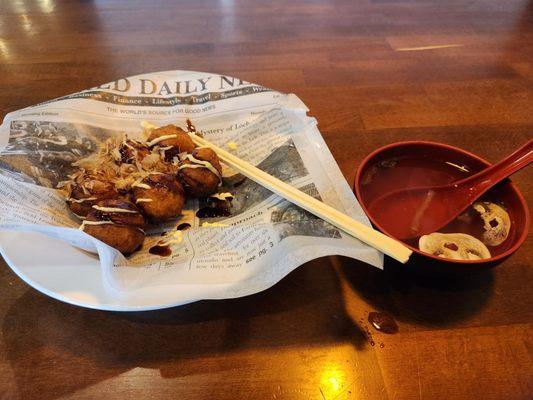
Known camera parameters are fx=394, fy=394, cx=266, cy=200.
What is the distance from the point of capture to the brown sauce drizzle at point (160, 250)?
0.72 m

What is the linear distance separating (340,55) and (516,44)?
2.32 ft

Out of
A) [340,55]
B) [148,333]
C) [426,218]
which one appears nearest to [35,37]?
[340,55]

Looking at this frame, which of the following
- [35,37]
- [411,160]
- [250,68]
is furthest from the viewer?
[35,37]

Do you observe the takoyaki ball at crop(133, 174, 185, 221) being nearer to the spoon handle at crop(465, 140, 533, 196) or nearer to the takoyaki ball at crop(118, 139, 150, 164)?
the takoyaki ball at crop(118, 139, 150, 164)

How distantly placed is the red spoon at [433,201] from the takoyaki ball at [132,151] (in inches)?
19.3

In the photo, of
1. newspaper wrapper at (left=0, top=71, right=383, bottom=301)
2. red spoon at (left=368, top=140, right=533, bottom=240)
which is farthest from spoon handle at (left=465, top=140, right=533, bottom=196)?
newspaper wrapper at (left=0, top=71, right=383, bottom=301)

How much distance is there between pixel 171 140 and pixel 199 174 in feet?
0.37

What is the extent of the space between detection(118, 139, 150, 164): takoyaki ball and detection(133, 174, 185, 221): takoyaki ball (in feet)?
0.23

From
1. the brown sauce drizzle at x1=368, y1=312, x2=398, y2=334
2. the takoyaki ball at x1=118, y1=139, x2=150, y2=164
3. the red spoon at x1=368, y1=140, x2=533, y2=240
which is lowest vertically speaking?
the brown sauce drizzle at x1=368, y1=312, x2=398, y2=334

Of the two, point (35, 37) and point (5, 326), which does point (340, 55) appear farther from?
point (5, 326)

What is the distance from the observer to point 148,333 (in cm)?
65

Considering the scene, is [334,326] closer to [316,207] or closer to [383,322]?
[383,322]

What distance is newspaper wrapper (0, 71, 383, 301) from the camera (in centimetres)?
62

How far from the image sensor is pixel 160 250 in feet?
2.40
